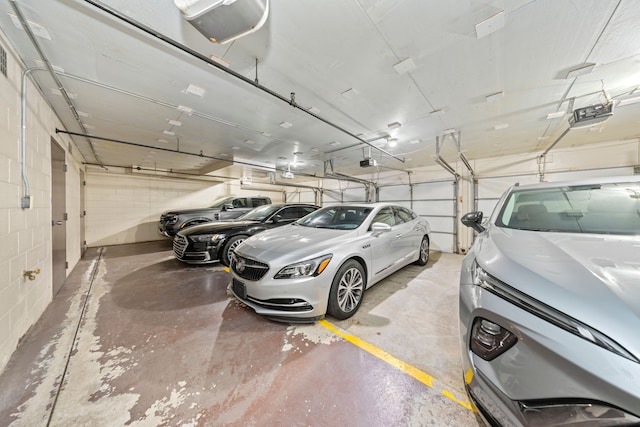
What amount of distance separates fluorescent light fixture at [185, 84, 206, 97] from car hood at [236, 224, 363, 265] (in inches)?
88.5

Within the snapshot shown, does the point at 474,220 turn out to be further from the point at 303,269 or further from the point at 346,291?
the point at 303,269

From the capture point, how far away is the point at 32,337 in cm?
216

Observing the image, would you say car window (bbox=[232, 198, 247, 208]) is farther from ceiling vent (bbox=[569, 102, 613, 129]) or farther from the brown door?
ceiling vent (bbox=[569, 102, 613, 129])

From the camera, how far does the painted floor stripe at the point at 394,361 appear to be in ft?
4.95

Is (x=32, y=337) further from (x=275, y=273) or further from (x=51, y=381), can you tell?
(x=275, y=273)

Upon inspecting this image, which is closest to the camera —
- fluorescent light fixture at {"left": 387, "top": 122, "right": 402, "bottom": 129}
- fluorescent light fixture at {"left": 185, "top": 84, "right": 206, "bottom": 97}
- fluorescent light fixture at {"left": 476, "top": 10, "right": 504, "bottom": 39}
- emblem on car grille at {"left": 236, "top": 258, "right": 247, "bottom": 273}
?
fluorescent light fixture at {"left": 476, "top": 10, "right": 504, "bottom": 39}

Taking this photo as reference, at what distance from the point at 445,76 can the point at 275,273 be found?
3.21m

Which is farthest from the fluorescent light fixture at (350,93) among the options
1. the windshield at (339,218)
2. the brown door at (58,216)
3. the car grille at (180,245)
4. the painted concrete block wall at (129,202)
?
the painted concrete block wall at (129,202)

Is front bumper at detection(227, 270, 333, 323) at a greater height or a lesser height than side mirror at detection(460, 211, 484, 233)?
lesser

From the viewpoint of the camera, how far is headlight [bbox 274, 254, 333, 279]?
7.31ft

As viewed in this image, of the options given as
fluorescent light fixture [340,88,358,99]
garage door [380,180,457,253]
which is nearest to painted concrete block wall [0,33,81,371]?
fluorescent light fixture [340,88,358,99]

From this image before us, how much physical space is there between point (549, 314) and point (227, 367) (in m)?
2.15

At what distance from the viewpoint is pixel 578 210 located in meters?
1.71

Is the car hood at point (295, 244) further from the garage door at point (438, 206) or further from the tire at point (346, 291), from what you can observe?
the garage door at point (438, 206)
